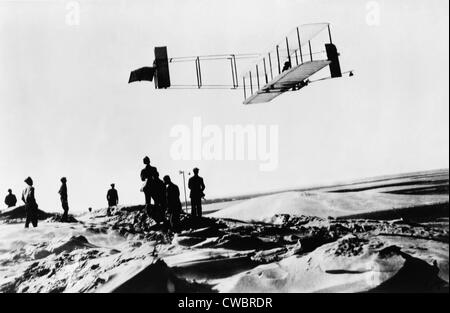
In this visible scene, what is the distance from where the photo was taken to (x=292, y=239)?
26.3 feet

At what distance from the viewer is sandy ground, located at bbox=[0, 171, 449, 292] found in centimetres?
637

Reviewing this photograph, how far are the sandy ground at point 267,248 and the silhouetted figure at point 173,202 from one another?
226 mm

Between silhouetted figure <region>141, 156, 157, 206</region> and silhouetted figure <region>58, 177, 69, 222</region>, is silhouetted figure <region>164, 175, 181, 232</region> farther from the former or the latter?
silhouetted figure <region>58, 177, 69, 222</region>

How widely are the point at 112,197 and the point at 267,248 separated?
5396mm

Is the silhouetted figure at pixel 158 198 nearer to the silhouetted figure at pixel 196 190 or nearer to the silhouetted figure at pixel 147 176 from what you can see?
the silhouetted figure at pixel 147 176

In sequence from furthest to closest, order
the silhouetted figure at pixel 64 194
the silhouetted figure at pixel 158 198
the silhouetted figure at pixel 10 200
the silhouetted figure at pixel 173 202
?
the silhouetted figure at pixel 10 200 < the silhouetted figure at pixel 64 194 < the silhouetted figure at pixel 158 198 < the silhouetted figure at pixel 173 202

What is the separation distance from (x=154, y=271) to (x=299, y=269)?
2.36m

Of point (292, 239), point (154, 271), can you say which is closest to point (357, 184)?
point (292, 239)

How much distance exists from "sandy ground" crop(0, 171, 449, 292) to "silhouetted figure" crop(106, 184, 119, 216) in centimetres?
27

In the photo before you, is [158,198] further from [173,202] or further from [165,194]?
[173,202]

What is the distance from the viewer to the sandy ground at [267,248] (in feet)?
20.9

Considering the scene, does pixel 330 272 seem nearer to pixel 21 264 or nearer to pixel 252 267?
pixel 252 267

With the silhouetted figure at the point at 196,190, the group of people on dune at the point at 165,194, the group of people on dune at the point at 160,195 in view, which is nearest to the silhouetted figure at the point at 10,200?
the group of people on dune at the point at 160,195
